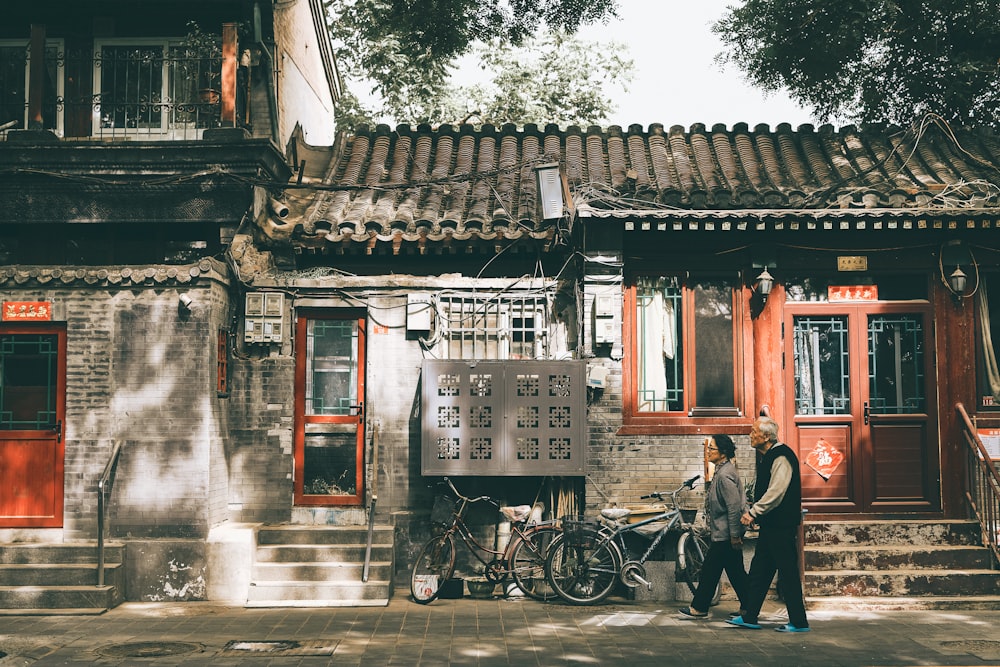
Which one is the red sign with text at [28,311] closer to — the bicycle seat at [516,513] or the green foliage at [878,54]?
the bicycle seat at [516,513]

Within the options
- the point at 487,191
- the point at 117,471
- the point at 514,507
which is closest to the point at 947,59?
the point at 487,191

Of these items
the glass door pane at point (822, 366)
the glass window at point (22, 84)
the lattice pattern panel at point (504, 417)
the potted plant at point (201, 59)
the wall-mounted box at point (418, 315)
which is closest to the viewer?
the lattice pattern panel at point (504, 417)

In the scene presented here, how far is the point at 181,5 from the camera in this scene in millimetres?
12297

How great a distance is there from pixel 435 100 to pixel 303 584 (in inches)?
581

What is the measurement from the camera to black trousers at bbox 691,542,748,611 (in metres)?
9.55

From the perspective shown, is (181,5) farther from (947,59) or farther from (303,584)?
(947,59)

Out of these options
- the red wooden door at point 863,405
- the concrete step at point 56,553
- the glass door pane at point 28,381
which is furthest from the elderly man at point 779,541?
the glass door pane at point 28,381

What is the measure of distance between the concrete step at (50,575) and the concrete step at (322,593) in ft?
5.22

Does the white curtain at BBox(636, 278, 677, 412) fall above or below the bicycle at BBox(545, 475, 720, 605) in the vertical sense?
above

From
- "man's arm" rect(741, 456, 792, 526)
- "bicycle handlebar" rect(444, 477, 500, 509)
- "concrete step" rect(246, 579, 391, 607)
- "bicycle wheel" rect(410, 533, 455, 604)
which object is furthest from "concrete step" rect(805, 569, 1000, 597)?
"concrete step" rect(246, 579, 391, 607)

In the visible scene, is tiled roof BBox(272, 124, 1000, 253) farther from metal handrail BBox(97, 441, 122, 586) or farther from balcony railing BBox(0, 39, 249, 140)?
metal handrail BBox(97, 441, 122, 586)

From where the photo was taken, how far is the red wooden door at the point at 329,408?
1164 centimetres

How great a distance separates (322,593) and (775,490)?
488 centimetres

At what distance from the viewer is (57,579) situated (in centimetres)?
1030
